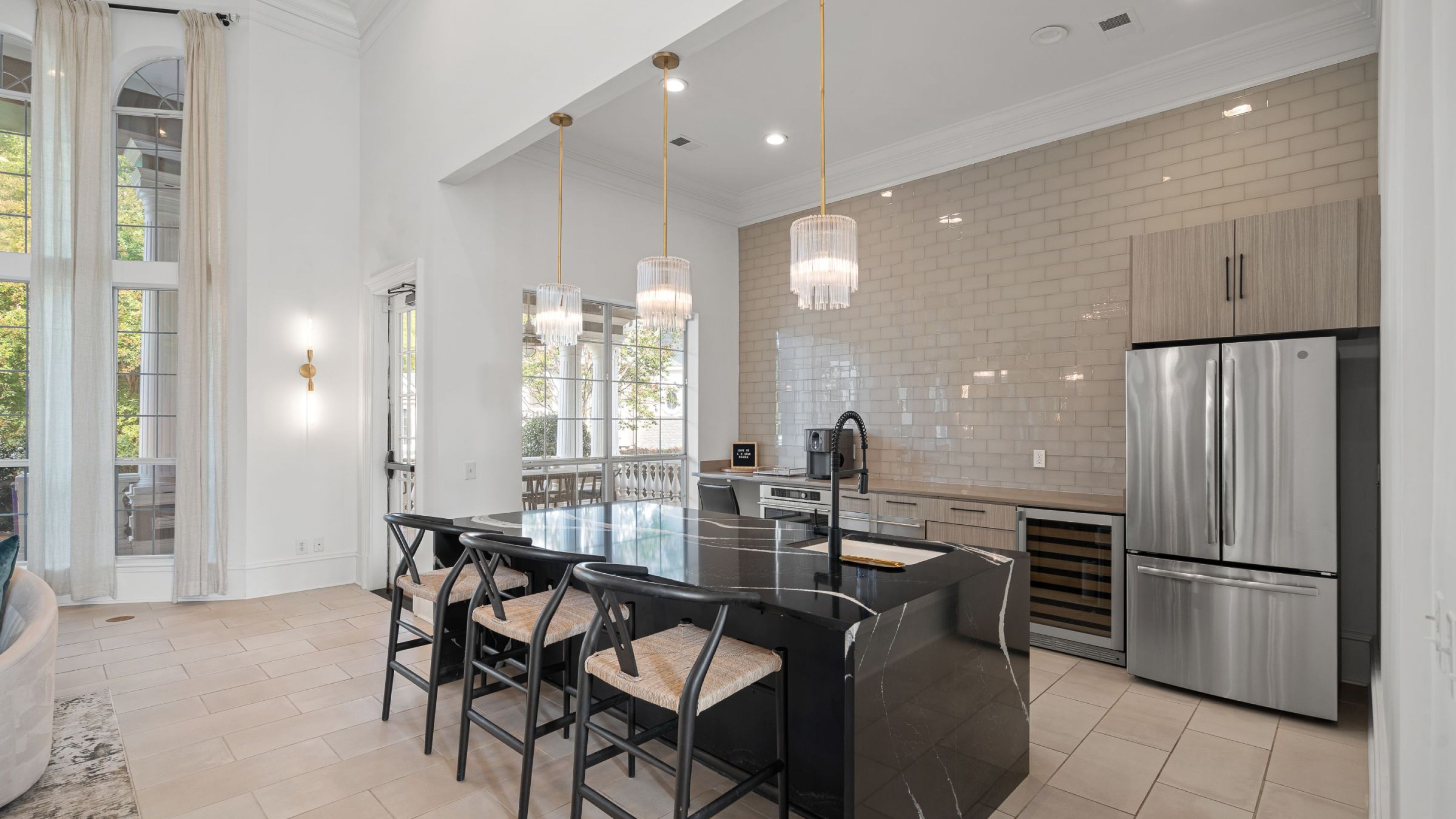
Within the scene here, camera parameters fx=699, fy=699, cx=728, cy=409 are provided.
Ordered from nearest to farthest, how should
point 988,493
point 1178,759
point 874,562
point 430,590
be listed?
point 874,562, point 1178,759, point 430,590, point 988,493

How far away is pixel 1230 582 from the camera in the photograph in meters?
3.20

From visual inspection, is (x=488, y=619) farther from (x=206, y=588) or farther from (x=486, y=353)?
(x=206, y=588)

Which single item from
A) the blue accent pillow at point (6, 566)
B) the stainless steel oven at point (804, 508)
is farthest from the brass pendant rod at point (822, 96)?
the blue accent pillow at point (6, 566)

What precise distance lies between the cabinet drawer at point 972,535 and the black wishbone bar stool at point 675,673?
2.24 m

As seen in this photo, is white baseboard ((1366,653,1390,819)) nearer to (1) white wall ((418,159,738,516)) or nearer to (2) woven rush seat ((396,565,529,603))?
(2) woven rush seat ((396,565,529,603))

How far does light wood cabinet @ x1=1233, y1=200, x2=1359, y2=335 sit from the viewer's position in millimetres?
3025

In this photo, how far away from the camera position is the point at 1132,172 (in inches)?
161

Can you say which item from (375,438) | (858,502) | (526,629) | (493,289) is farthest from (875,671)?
(375,438)

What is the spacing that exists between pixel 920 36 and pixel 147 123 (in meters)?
5.34

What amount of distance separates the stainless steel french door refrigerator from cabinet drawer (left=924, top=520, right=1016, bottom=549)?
2.15 ft

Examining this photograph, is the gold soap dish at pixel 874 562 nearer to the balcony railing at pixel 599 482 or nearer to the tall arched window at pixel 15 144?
the balcony railing at pixel 599 482

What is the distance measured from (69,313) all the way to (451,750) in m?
4.24

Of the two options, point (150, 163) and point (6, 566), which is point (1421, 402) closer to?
point (6, 566)

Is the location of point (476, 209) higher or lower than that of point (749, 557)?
higher
